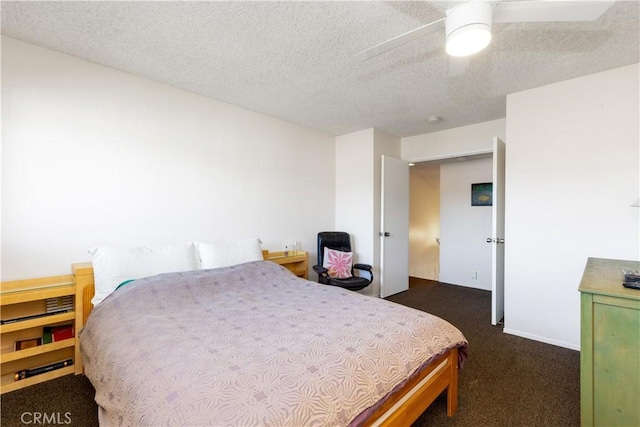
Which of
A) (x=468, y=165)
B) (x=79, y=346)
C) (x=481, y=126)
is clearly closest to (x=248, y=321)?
(x=79, y=346)

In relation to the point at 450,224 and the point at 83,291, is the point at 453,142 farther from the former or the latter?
the point at 83,291

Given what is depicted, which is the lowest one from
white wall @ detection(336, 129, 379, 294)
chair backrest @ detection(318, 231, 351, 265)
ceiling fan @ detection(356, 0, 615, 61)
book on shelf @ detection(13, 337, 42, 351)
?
book on shelf @ detection(13, 337, 42, 351)

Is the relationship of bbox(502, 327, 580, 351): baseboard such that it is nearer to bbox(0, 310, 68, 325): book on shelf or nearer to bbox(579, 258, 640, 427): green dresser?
bbox(579, 258, 640, 427): green dresser

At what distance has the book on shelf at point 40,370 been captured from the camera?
6.63ft

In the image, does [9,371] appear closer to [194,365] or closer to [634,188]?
[194,365]

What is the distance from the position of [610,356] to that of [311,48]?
8.48 feet

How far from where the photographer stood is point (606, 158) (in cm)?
248

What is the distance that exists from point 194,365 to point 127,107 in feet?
7.91

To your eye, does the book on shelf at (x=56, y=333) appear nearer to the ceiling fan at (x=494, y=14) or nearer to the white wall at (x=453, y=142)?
the ceiling fan at (x=494, y=14)

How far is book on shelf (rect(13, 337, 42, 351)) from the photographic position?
208cm

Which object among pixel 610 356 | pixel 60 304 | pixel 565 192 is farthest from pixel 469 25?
pixel 60 304

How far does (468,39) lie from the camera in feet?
4.68

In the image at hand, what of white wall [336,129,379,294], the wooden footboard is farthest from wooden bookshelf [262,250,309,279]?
the wooden footboard

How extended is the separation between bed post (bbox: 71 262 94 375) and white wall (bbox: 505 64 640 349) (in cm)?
380
